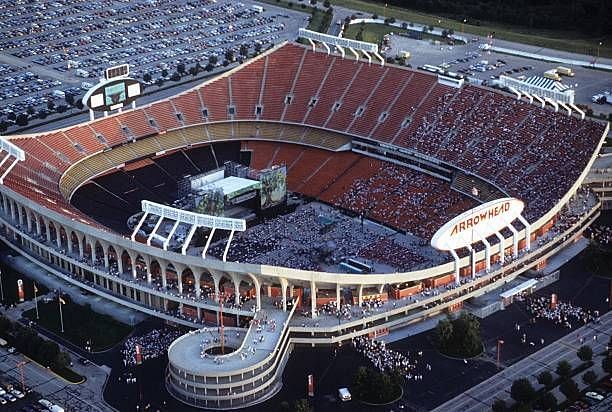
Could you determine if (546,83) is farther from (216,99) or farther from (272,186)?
(272,186)

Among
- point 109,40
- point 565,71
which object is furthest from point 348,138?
point 109,40

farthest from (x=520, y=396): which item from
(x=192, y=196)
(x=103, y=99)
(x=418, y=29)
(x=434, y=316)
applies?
(x=418, y=29)

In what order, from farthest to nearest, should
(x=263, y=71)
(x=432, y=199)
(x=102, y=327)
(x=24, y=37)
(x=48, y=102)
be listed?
(x=24, y=37) < (x=48, y=102) < (x=263, y=71) < (x=432, y=199) < (x=102, y=327)

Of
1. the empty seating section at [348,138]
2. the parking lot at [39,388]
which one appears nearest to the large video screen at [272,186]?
the empty seating section at [348,138]

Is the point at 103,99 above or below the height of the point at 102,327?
above

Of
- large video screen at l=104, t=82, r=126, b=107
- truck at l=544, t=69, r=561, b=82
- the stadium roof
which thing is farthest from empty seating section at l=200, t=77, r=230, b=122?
truck at l=544, t=69, r=561, b=82

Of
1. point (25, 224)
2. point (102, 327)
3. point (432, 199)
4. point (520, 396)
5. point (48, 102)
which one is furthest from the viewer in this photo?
point (48, 102)

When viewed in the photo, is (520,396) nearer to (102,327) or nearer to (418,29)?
(102,327)

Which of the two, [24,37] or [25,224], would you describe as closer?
[25,224]
